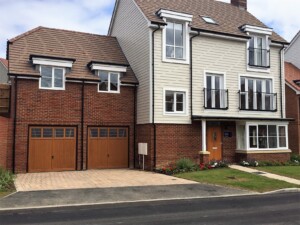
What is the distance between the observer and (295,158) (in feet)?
74.5

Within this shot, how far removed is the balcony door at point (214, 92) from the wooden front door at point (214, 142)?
4.39ft

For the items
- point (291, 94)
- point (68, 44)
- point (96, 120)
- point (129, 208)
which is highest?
point (68, 44)

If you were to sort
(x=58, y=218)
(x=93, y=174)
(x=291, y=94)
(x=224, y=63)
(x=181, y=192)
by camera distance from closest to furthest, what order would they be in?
(x=58, y=218)
(x=181, y=192)
(x=93, y=174)
(x=224, y=63)
(x=291, y=94)

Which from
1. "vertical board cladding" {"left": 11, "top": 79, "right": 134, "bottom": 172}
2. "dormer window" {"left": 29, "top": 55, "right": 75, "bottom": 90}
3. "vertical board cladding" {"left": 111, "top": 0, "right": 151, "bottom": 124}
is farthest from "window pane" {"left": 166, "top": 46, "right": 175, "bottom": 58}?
"dormer window" {"left": 29, "top": 55, "right": 75, "bottom": 90}

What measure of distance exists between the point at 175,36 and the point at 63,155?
29.3 feet

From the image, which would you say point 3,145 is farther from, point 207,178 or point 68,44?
point 207,178

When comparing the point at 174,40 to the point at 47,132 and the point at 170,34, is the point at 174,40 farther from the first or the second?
the point at 47,132

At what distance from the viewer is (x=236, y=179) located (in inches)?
624

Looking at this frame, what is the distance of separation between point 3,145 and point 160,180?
7.93 meters

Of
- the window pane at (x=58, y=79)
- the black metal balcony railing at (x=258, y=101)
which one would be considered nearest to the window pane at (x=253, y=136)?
the black metal balcony railing at (x=258, y=101)

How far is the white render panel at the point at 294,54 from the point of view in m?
30.4

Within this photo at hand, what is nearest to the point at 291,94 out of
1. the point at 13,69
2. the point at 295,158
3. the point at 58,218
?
the point at 295,158

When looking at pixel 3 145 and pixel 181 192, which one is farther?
pixel 3 145

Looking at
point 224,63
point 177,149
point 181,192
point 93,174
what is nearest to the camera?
point 181,192
